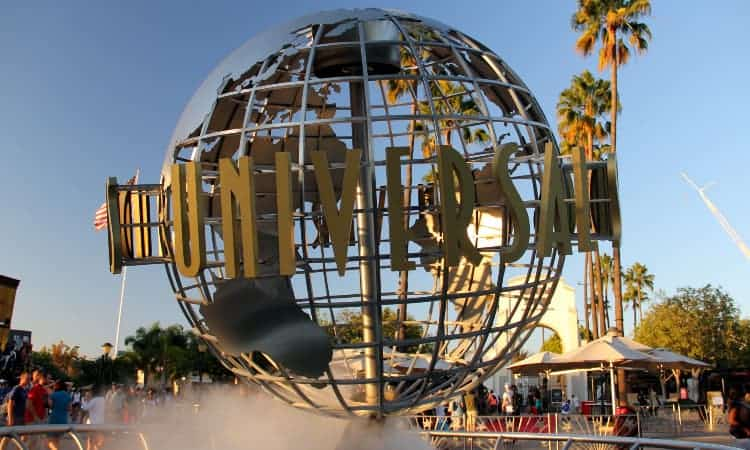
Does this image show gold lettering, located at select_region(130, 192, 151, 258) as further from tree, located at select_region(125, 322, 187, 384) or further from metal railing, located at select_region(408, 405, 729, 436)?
tree, located at select_region(125, 322, 187, 384)

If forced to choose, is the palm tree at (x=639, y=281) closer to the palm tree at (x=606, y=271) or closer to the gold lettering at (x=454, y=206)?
the palm tree at (x=606, y=271)

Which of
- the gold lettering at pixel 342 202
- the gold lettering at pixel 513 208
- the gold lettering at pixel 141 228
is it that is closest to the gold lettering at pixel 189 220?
the gold lettering at pixel 342 202

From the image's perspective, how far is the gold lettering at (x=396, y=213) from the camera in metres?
4.56

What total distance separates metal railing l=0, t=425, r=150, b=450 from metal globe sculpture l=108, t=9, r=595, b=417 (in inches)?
53.2

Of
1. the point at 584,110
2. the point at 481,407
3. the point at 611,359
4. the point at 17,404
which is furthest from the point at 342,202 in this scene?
the point at 584,110

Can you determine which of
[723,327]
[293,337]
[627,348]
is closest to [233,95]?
[293,337]

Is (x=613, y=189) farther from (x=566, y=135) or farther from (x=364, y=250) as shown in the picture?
(x=566, y=135)

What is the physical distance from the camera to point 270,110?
21.5 feet

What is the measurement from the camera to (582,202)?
205 inches

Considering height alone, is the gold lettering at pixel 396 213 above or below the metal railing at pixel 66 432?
above

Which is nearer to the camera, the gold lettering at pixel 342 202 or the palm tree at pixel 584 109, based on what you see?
the gold lettering at pixel 342 202

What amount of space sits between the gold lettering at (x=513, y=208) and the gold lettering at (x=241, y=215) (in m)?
1.39

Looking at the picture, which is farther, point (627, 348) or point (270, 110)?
point (627, 348)

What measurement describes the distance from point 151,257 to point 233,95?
122 cm
